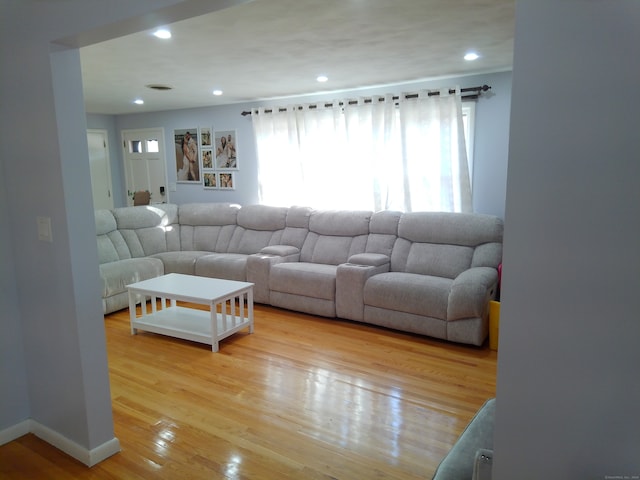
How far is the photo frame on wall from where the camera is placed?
6.25 m

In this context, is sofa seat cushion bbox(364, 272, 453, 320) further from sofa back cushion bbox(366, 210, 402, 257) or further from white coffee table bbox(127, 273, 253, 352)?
white coffee table bbox(127, 273, 253, 352)

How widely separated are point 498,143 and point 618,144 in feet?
12.0

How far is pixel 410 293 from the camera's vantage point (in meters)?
3.69

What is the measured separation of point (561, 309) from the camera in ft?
3.17

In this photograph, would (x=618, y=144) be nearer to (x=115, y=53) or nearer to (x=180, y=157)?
(x=115, y=53)

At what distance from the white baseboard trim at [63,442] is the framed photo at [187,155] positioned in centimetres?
451

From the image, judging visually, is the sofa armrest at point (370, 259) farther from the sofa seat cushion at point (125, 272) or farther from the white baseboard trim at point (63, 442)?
the white baseboard trim at point (63, 442)

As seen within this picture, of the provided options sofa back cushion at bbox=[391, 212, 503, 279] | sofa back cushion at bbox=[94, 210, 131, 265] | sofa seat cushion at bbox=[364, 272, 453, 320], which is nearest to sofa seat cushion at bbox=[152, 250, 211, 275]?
sofa back cushion at bbox=[94, 210, 131, 265]

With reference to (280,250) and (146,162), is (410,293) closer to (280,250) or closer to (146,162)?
(280,250)

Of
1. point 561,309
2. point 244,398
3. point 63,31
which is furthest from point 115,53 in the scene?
point 561,309

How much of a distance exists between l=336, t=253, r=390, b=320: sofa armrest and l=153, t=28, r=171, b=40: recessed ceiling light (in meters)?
2.41

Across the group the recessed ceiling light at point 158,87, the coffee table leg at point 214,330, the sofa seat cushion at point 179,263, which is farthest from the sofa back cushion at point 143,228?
the coffee table leg at point 214,330

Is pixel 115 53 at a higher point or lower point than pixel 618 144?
higher

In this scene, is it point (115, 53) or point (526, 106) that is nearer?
point (526, 106)
